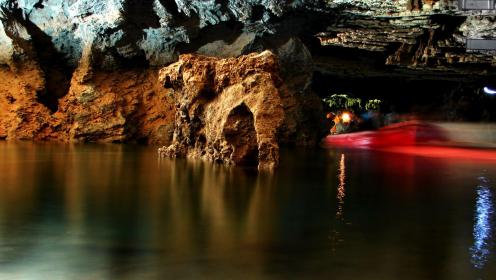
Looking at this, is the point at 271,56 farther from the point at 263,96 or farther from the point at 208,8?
the point at 208,8

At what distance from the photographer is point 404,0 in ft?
40.0

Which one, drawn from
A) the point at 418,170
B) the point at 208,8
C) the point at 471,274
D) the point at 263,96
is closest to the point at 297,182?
the point at 263,96

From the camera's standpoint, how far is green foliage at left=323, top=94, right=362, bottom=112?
118ft

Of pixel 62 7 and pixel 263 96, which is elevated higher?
pixel 62 7

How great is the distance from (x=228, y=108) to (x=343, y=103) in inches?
1186

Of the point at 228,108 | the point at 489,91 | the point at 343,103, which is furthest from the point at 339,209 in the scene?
the point at 343,103

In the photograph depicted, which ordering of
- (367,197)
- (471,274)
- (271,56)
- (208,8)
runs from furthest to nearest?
(208,8), (271,56), (367,197), (471,274)

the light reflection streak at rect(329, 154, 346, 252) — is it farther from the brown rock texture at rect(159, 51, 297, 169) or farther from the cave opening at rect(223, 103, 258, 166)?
the cave opening at rect(223, 103, 258, 166)

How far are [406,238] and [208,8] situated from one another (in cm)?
1129

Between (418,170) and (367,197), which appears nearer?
(367,197)

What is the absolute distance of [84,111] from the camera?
1525 cm

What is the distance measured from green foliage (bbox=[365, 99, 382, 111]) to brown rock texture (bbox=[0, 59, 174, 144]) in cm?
2129

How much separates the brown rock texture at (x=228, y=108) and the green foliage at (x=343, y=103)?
27.1 m

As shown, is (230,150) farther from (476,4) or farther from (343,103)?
(343,103)
